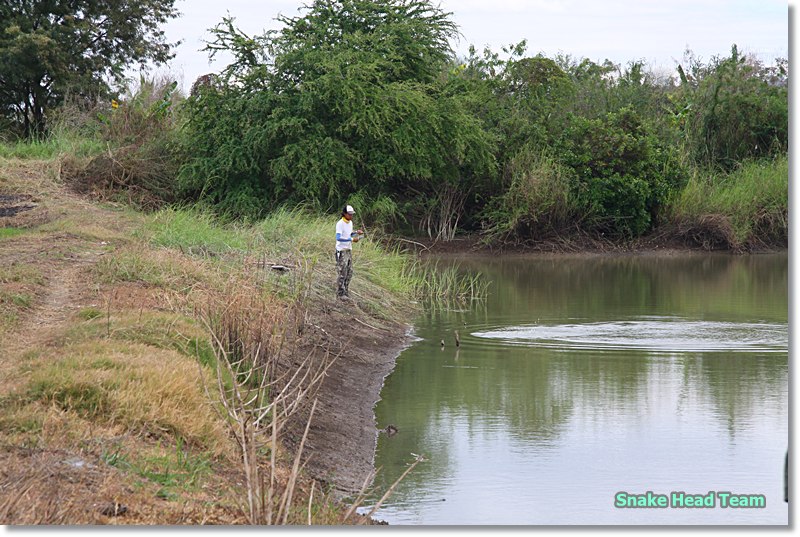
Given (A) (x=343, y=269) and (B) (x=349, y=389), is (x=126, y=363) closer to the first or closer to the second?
(B) (x=349, y=389)

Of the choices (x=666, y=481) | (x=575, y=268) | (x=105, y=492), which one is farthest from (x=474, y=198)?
(x=105, y=492)

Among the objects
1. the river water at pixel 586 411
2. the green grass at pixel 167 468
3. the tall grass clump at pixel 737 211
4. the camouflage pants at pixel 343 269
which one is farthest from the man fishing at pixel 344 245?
the tall grass clump at pixel 737 211

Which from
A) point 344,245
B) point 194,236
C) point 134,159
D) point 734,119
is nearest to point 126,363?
point 344,245

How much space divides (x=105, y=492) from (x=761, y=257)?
3182cm

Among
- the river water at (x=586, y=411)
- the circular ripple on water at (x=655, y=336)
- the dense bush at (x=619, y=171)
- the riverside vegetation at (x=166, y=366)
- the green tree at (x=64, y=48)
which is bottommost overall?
the river water at (x=586, y=411)

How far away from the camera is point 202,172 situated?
3158 centimetres

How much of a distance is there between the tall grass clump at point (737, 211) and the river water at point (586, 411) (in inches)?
528

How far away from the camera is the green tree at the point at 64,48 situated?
3700 centimetres

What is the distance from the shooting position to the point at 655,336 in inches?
715

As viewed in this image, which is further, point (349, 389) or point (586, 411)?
point (349, 389)

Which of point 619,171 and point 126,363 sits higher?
point 619,171

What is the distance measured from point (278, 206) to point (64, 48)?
11.9 meters

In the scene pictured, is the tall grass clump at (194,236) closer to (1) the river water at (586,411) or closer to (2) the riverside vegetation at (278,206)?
(2) the riverside vegetation at (278,206)

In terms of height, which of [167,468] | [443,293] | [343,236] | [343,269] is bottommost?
[167,468]
